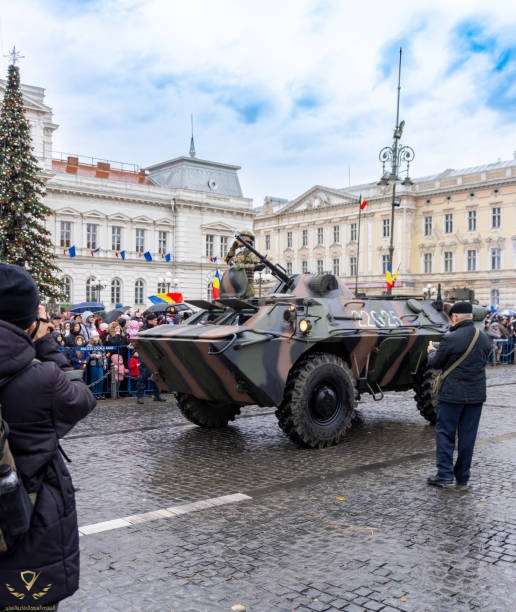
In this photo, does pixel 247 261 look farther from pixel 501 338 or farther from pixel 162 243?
pixel 162 243

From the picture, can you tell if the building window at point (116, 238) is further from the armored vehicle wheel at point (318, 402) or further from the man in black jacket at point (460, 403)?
the man in black jacket at point (460, 403)

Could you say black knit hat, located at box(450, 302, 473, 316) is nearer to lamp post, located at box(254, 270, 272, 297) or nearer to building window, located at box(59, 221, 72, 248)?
lamp post, located at box(254, 270, 272, 297)

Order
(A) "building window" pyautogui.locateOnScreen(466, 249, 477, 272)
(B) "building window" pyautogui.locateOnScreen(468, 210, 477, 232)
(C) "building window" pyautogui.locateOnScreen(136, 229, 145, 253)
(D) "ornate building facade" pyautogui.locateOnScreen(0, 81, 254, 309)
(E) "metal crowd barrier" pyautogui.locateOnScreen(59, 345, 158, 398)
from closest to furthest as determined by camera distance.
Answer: (E) "metal crowd barrier" pyautogui.locateOnScreen(59, 345, 158, 398) → (D) "ornate building facade" pyautogui.locateOnScreen(0, 81, 254, 309) → (C) "building window" pyautogui.locateOnScreen(136, 229, 145, 253) → (B) "building window" pyautogui.locateOnScreen(468, 210, 477, 232) → (A) "building window" pyautogui.locateOnScreen(466, 249, 477, 272)

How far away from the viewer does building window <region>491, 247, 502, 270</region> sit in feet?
178

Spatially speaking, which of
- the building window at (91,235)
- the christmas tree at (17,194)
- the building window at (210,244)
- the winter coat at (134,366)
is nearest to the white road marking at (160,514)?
the winter coat at (134,366)

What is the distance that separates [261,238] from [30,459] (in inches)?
2714

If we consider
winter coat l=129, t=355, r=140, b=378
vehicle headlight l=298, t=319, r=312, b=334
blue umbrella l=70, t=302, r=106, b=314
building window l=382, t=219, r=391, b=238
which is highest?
building window l=382, t=219, r=391, b=238

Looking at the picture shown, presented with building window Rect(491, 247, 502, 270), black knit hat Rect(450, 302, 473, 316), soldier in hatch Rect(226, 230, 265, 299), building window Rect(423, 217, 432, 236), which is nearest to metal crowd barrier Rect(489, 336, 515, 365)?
soldier in hatch Rect(226, 230, 265, 299)

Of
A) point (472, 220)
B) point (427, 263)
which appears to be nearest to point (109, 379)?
point (472, 220)

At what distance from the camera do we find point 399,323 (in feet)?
31.6

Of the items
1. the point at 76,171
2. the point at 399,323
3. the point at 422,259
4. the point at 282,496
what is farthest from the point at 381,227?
the point at 282,496

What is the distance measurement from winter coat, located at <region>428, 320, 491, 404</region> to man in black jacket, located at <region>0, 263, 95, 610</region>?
14.6 feet

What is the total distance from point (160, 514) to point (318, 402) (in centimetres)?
293

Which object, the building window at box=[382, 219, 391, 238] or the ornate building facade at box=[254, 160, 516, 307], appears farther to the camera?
the building window at box=[382, 219, 391, 238]
